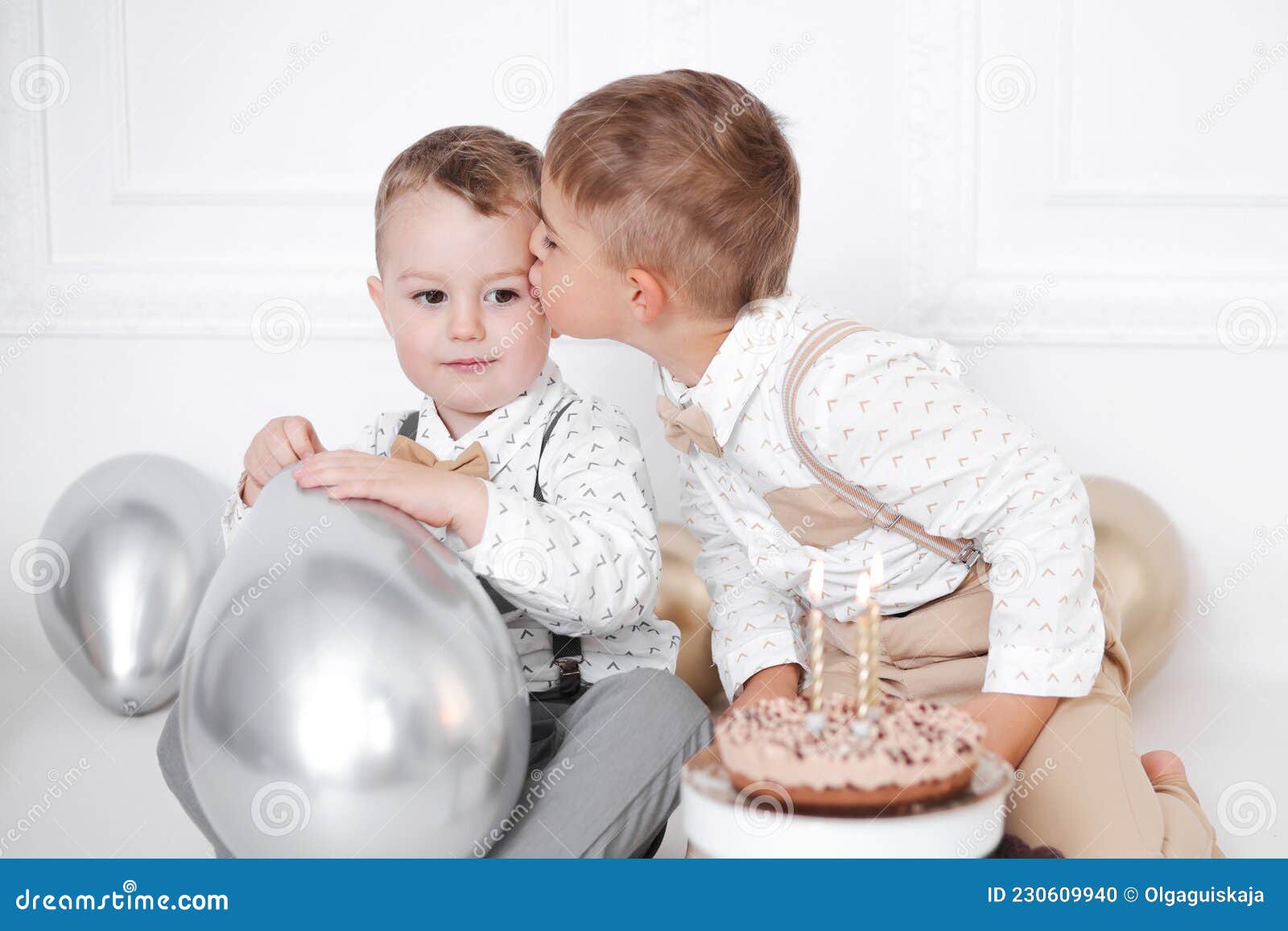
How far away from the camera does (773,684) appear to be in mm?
1271

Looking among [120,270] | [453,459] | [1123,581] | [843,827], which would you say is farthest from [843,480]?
[120,270]

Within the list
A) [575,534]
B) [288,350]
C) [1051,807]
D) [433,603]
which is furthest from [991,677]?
[288,350]

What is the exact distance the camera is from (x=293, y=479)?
1.06 m

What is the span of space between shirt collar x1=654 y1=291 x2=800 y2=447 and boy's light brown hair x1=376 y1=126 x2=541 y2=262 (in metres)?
0.25

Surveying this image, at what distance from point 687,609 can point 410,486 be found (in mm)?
648

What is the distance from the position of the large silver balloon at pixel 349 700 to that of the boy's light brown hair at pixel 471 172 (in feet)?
1.26

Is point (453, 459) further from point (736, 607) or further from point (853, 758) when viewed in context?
point (853, 758)

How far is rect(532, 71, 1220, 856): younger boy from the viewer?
1096 millimetres

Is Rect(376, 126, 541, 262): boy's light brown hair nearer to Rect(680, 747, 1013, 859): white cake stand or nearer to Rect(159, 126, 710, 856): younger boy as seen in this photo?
Rect(159, 126, 710, 856): younger boy

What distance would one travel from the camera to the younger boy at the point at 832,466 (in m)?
1.10

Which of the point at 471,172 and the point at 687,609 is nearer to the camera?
the point at 471,172

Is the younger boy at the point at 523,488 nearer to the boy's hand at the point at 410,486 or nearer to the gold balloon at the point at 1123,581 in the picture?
the boy's hand at the point at 410,486

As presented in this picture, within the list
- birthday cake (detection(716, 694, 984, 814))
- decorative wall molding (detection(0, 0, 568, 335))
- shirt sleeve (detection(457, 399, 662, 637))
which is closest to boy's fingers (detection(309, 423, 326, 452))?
shirt sleeve (detection(457, 399, 662, 637))

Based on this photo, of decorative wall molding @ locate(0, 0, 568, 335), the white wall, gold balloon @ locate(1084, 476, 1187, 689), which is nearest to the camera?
gold balloon @ locate(1084, 476, 1187, 689)
